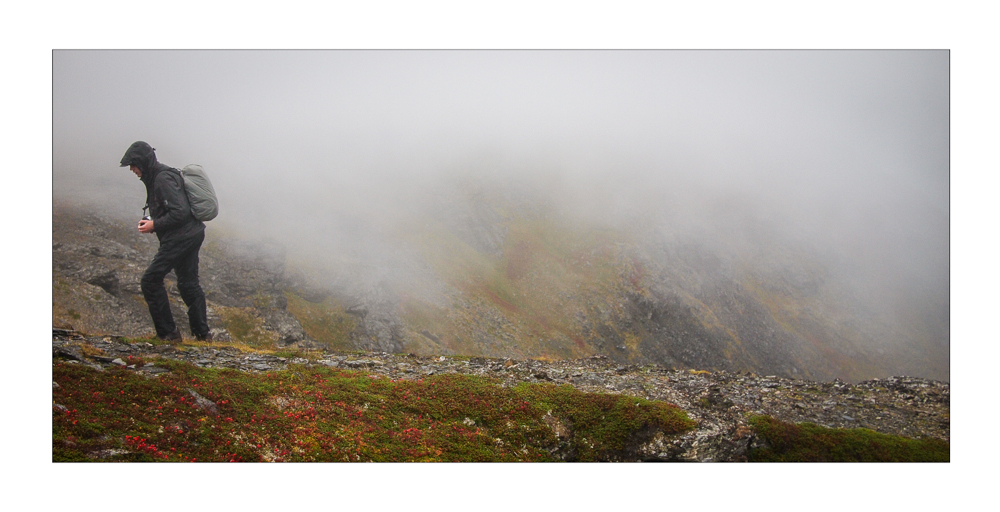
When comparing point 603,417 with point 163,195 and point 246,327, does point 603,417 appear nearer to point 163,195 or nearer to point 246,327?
point 163,195

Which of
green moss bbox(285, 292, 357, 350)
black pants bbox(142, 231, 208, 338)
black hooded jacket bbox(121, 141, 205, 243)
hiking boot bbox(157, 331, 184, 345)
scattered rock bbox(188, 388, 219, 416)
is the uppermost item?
black hooded jacket bbox(121, 141, 205, 243)

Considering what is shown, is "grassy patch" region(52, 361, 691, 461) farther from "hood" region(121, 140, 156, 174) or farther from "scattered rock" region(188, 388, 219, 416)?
"hood" region(121, 140, 156, 174)

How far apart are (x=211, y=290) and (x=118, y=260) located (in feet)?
24.8

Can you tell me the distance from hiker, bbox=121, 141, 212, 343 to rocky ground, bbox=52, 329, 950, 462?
6.28 feet

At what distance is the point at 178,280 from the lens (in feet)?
47.4

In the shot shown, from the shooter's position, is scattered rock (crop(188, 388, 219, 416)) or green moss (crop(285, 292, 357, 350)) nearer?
scattered rock (crop(188, 388, 219, 416))

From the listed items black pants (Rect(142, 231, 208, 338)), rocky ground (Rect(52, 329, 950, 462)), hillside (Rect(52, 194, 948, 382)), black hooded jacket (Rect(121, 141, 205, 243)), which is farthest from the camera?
hillside (Rect(52, 194, 948, 382))

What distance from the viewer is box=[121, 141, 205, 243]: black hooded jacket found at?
1356 cm

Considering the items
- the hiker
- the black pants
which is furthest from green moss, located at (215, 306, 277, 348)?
the hiker

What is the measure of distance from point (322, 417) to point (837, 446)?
15333 mm

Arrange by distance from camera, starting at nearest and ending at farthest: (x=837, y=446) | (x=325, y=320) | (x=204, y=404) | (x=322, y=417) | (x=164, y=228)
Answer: (x=204, y=404) → (x=322, y=417) → (x=837, y=446) → (x=164, y=228) → (x=325, y=320)

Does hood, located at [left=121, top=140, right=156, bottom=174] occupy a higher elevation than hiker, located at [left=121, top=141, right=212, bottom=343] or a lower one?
higher

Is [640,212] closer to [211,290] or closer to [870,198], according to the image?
[870,198]

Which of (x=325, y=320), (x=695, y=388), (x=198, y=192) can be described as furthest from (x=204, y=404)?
(x=325, y=320)
